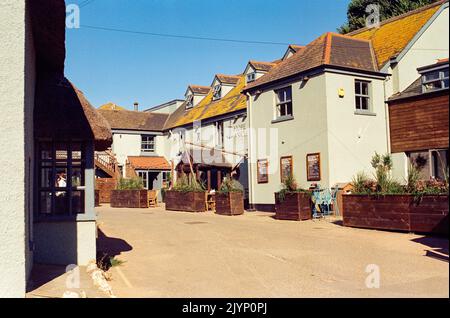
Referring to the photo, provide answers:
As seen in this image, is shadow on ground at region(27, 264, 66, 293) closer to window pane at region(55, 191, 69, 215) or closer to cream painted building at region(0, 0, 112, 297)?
cream painted building at region(0, 0, 112, 297)

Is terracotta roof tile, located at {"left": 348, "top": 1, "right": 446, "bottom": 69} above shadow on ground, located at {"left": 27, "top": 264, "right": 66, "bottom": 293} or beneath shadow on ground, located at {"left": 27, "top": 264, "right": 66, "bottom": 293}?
above

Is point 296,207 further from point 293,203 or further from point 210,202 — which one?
point 210,202

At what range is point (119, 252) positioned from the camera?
10.8 m

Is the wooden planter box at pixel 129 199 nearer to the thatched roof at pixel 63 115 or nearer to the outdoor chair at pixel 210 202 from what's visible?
the outdoor chair at pixel 210 202

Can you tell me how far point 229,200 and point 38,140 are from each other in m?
12.6

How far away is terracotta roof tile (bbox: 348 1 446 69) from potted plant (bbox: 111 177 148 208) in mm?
14352

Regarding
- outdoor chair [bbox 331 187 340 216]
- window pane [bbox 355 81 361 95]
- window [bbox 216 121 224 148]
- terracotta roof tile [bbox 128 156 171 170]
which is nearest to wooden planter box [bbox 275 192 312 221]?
outdoor chair [bbox 331 187 340 216]

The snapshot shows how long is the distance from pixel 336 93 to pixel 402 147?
337cm

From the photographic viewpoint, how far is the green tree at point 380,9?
97.0 feet

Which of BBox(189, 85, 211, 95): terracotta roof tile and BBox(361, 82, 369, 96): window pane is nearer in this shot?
BBox(361, 82, 369, 96): window pane

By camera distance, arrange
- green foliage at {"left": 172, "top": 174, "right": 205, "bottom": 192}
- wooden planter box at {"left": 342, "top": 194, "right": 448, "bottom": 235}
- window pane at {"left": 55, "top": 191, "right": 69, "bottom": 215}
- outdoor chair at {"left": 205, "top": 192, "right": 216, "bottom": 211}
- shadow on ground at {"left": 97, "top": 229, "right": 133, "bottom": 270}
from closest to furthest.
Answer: shadow on ground at {"left": 97, "top": 229, "right": 133, "bottom": 270} → window pane at {"left": 55, "top": 191, "right": 69, "bottom": 215} → wooden planter box at {"left": 342, "top": 194, "right": 448, "bottom": 235} → outdoor chair at {"left": 205, "top": 192, "right": 216, "bottom": 211} → green foliage at {"left": 172, "top": 174, "right": 205, "bottom": 192}

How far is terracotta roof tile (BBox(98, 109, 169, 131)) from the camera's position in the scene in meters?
38.2

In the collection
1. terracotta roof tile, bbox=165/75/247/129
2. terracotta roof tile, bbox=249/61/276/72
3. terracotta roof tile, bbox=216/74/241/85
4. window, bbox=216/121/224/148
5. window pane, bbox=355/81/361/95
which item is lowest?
window, bbox=216/121/224/148
